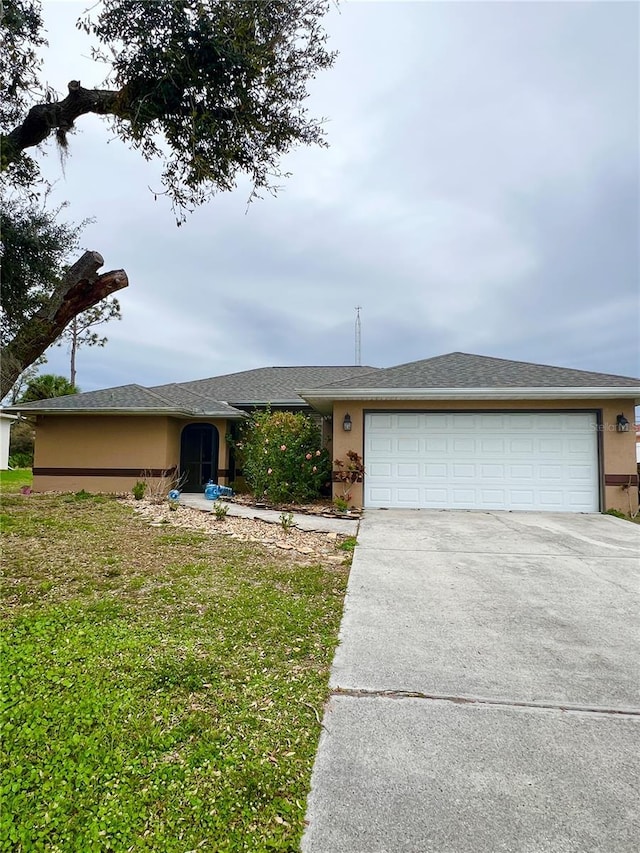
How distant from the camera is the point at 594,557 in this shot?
572cm

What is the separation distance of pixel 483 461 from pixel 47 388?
19.4 m

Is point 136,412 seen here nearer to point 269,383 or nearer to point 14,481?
point 269,383

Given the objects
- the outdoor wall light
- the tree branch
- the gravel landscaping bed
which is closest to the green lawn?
the gravel landscaping bed

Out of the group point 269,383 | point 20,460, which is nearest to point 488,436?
point 269,383

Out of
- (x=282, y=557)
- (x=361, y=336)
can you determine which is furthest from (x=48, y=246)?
(x=361, y=336)

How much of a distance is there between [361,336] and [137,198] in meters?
16.1

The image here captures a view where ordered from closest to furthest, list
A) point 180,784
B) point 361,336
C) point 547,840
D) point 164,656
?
point 547,840
point 180,784
point 164,656
point 361,336

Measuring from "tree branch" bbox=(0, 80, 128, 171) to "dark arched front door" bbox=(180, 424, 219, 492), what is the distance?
923 centimetres

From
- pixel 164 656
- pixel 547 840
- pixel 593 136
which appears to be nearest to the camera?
pixel 547 840

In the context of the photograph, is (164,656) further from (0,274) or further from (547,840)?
(0,274)

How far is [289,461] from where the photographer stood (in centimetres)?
1021

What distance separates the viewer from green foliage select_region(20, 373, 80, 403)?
782 inches

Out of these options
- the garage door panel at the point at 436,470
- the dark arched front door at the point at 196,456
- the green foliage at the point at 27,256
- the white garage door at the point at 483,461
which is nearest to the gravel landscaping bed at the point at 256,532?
the white garage door at the point at 483,461

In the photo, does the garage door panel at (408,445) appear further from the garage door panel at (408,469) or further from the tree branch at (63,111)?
the tree branch at (63,111)
